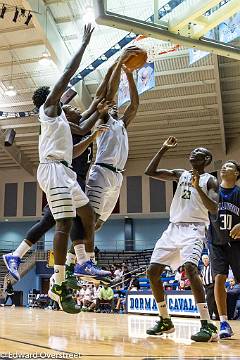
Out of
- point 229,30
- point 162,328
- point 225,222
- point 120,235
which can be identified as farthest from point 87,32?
point 120,235

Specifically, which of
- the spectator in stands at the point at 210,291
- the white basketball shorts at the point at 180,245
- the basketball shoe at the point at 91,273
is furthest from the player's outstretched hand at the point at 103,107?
the spectator in stands at the point at 210,291

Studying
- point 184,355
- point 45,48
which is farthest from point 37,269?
point 184,355

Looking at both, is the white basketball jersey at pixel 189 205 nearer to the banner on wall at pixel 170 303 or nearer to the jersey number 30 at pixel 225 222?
the jersey number 30 at pixel 225 222

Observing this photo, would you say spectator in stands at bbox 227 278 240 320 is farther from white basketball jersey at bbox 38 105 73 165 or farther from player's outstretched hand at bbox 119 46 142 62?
white basketball jersey at bbox 38 105 73 165

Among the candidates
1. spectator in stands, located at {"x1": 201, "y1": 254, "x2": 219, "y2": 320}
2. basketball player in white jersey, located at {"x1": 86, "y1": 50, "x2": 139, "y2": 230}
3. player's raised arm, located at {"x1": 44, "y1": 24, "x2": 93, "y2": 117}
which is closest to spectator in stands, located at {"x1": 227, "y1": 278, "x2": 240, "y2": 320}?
spectator in stands, located at {"x1": 201, "y1": 254, "x2": 219, "y2": 320}

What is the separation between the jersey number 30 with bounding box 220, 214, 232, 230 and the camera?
4541mm

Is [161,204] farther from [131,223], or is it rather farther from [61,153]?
[61,153]

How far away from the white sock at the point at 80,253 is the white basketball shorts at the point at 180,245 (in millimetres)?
648

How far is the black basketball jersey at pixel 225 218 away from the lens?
453 cm

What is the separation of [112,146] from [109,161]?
0.53 feet

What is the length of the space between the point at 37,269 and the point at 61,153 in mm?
22602

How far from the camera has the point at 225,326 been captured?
429cm

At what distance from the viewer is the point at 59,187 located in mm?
3717

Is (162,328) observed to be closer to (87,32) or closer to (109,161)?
(109,161)
